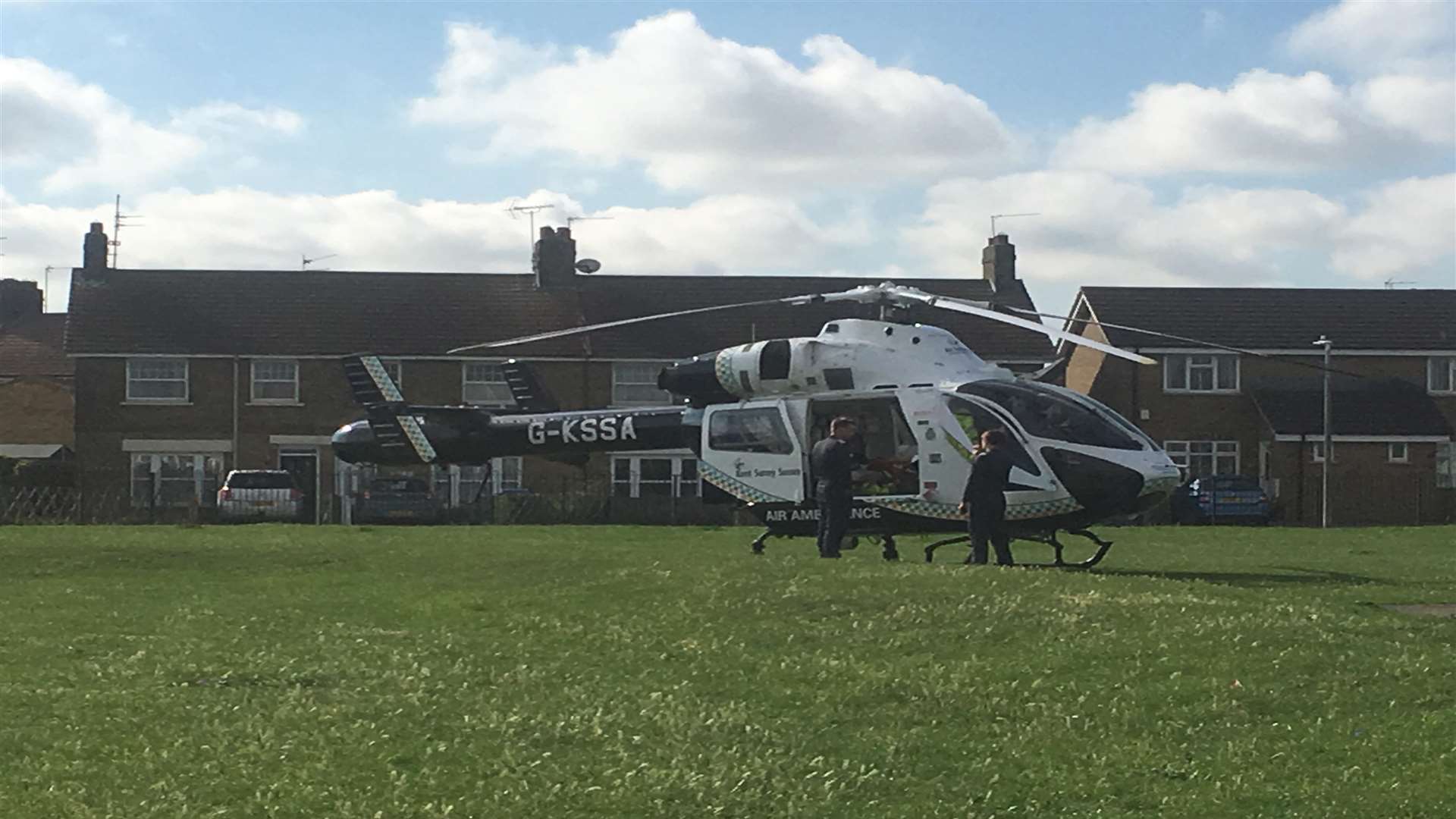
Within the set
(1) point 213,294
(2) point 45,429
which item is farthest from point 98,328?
(2) point 45,429

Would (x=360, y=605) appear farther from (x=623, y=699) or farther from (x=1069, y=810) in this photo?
(x=1069, y=810)

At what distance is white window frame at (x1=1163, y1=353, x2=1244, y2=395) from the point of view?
170 feet

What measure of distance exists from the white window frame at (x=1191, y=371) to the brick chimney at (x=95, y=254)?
33474mm

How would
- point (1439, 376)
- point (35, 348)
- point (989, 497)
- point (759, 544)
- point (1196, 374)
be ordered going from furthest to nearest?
point (35, 348) → point (1439, 376) → point (1196, 374) → point (759, 544) → point (989, 497)

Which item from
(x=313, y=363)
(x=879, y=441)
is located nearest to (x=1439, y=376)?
(x=313, y=363)

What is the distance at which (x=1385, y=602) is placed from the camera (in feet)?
49.2

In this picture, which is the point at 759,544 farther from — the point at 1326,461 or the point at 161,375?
the point at 161,375

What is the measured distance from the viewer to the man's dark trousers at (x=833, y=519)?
19.1 m

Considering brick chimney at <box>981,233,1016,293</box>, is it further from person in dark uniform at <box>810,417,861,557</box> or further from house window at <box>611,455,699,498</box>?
person in dark uniform at <box>810,417,861,557</box>

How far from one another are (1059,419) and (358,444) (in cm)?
1342

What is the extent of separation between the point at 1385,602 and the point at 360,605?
9.24m

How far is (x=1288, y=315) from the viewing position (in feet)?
177

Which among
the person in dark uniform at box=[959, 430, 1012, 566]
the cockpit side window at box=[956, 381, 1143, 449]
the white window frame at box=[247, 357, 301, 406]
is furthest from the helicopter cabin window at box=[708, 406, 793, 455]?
the white window frame at box=[247, 357, 301, 406]

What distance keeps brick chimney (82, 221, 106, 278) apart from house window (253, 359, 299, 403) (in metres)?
7.22
